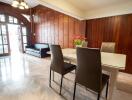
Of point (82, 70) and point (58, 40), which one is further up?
point (58, 40)

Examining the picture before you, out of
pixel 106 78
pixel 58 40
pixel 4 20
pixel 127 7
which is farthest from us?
pixel 4 20

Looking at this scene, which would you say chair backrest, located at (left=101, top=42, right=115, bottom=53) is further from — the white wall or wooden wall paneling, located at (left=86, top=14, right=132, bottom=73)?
the white wall

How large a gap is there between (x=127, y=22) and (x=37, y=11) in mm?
5624

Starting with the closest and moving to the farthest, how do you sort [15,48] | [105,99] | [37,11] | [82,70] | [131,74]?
[82,70], [105,99], [131,74], [37,11], [15,48]

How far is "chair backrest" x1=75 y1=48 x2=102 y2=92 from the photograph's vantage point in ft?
4.35

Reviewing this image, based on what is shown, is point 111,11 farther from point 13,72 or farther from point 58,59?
point 13,72

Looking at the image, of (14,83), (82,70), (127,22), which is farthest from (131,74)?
(14,83)

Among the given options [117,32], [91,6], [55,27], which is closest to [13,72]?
[55,27]

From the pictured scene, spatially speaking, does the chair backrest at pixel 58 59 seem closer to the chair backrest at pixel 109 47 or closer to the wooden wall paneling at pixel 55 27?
the chair backrest at pixel 109 47

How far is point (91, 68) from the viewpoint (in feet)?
4.66

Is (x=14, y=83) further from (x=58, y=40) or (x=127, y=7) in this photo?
(x=127, y=7)

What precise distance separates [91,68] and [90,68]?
0.6 inches

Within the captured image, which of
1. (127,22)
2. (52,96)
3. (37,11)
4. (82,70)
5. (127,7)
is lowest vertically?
(52,96)

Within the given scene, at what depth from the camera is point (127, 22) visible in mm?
3125
